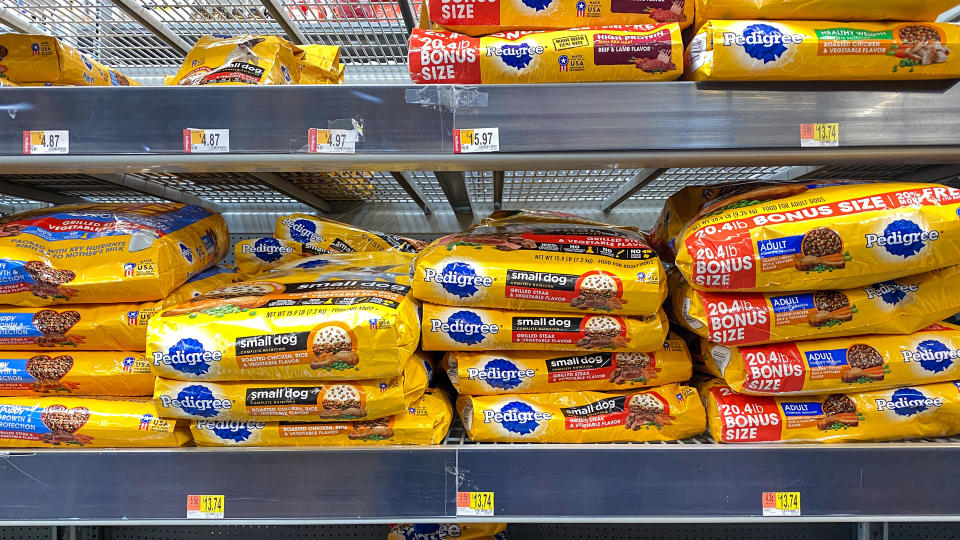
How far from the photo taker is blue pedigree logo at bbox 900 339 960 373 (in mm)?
779

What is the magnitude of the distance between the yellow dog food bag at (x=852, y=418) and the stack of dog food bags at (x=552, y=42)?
0.58 meters

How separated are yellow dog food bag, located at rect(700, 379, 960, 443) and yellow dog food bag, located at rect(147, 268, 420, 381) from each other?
58cm

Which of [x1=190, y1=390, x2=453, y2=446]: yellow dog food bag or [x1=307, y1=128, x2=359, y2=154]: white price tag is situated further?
[x1=190, y1=390, x2=453, y2=446]: yellow dog food bag

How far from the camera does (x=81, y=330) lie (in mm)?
834

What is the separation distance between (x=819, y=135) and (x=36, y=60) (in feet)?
4.23

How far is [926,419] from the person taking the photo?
0.79 metres

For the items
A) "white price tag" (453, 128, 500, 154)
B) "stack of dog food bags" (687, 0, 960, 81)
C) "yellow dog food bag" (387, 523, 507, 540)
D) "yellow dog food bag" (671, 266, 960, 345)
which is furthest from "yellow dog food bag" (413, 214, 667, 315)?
"yellow dog food bag" (387, 523, 507, 540)

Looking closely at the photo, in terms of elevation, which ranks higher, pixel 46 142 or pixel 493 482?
pixel 46 142

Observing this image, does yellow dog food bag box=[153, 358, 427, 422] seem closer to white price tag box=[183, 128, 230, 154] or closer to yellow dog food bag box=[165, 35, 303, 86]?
white price tag box=[183, 128, 230, 154]

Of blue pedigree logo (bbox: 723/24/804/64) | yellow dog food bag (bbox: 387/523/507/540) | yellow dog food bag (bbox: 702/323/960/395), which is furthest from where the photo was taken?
yellow dog food bag (bbox: 387/523/507/540)

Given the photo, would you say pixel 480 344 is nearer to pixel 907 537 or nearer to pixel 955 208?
pixel 955 208

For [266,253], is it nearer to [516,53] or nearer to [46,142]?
[46,142]

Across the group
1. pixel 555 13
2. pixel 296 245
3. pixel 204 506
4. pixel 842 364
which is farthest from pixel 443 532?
pixel 555 13

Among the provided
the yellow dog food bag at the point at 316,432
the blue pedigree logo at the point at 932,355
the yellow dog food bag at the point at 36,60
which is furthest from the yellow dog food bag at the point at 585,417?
the yellow dog food bag at the point at 36,60
